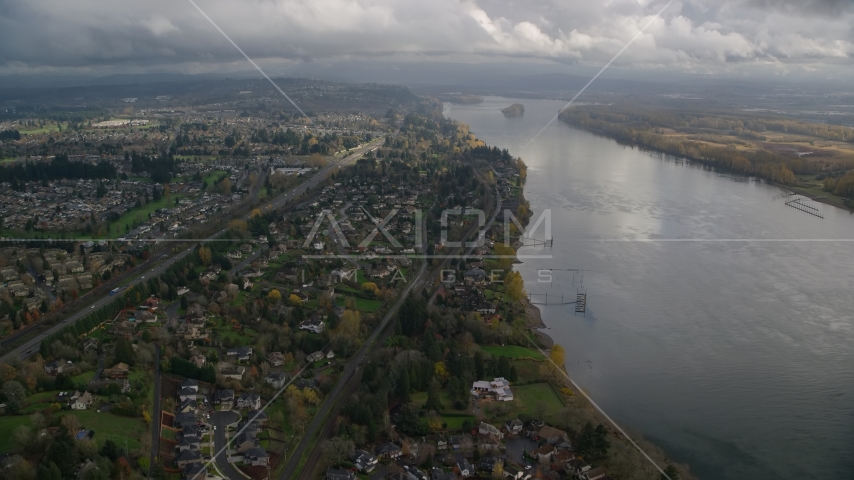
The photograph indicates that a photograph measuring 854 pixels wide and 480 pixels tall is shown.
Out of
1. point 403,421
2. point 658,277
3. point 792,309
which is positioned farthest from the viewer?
point 658,277

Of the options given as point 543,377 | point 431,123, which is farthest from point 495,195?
point 431,123

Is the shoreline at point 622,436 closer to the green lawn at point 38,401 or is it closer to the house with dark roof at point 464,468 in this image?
the house with dark roof at point 464,468

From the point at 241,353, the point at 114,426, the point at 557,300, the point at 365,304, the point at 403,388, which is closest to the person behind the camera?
the point at 114,426

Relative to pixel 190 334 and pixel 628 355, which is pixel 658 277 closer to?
pixel 628 355

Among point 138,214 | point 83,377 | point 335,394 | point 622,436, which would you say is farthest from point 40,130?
point 622,436

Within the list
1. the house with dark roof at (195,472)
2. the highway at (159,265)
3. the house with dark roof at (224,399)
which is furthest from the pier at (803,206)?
the house with dark roof at (195,472)

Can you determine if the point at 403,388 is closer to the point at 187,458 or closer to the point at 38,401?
the point at 187,458
